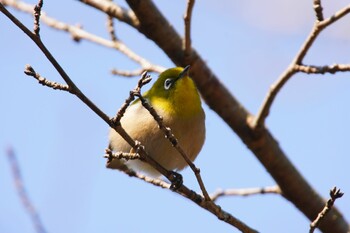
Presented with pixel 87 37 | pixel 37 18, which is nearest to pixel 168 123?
pixel 87 37

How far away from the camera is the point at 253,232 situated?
3.25 metres

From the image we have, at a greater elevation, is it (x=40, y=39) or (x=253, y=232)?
(x=40, y=39)

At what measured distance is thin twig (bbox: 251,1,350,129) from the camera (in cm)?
361

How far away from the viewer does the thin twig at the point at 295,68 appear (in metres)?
3.61

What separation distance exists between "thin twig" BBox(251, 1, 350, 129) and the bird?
0.44 metres

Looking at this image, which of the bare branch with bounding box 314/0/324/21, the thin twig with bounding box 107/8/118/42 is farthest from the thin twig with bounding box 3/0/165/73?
the bare branch with bounding box 314/0/324/21

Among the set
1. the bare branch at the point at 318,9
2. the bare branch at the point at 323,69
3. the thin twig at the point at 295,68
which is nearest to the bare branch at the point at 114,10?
the thin twig at the point at 295,68

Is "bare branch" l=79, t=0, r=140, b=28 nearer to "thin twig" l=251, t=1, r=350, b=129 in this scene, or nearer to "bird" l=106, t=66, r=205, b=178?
"bird" l=106, t=66, r=205, b=178

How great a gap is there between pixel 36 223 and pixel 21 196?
536 mm

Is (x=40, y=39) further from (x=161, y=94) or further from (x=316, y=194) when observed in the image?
(x=316, y=194)

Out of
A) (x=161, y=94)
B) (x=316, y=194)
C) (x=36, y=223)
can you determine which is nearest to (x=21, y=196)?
(x=36, y=223)

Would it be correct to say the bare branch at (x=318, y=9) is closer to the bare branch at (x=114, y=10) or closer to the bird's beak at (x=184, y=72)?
the bird's beak at (x=184, y=72)

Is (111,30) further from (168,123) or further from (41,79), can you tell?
(41,79)

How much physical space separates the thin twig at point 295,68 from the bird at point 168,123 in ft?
1.45
